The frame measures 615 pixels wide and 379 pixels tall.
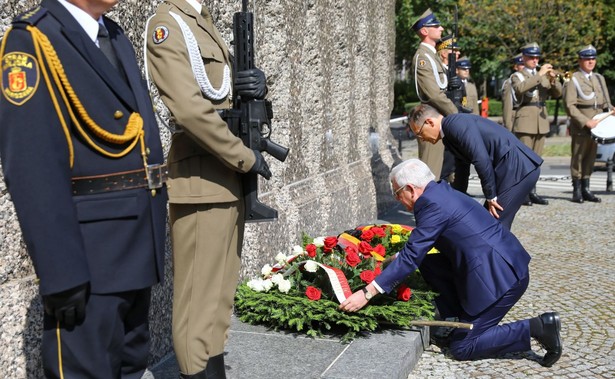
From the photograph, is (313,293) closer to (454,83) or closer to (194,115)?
(194,115)

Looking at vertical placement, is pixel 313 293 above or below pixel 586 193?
above

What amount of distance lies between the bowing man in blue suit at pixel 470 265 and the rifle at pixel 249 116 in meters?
1.21

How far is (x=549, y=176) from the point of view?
49.9 feet

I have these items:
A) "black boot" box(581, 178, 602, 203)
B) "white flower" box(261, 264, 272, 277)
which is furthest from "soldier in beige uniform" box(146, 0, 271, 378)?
"black boot" box(581, 178, 602, 203)

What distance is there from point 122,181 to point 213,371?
1362 mm

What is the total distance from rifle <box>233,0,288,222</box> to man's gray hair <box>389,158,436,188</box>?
1195 mm

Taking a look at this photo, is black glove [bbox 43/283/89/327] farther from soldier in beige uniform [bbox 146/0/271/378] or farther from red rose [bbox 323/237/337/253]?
red rose [bbox 323/237/337/253]

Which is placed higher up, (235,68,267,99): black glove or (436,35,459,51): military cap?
(436,35,459,51): military cap

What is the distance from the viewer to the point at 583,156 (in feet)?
36.8

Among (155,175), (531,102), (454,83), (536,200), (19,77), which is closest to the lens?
(19,77)

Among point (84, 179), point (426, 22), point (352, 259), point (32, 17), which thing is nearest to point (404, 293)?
point (352, 259)

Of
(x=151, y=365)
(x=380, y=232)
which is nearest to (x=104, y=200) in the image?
(x=151, y=365)

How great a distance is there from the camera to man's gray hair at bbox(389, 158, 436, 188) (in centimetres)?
454

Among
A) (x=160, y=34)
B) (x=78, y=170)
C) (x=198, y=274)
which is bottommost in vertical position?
(x=198, y=274)
